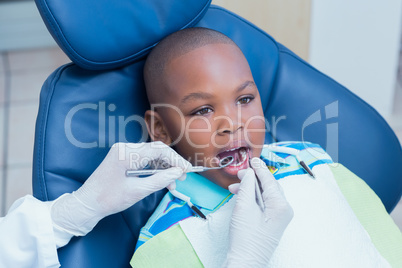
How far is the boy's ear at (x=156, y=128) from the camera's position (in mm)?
1098

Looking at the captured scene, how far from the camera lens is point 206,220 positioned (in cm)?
100

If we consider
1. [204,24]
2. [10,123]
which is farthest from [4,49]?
[204,24]

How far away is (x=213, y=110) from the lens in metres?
1.02

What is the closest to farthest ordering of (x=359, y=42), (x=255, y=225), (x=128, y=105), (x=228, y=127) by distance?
(x=255, y=225) < (x=228, y=127) < (x=128, y=105) < (x=359, y=42)

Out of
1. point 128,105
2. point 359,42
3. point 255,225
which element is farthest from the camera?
point 359,42

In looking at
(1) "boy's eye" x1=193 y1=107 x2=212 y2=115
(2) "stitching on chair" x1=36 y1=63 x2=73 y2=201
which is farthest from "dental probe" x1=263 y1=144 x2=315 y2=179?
(2) "stitching on chair" x1=36 y1=63 x2=73 y2=201

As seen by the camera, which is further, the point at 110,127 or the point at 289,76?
the point at 289,76

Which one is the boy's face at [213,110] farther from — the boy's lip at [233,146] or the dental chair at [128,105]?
the dental chair at [128,105]

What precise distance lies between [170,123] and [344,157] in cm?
51

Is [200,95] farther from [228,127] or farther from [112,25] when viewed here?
[112,25]

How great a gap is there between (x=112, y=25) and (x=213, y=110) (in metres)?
0.28

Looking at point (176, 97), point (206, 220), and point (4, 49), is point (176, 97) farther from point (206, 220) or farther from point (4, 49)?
point (4, 49)

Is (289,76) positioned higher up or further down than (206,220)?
higher up

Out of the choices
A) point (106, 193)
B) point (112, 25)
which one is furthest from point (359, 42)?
point (106, 193)
